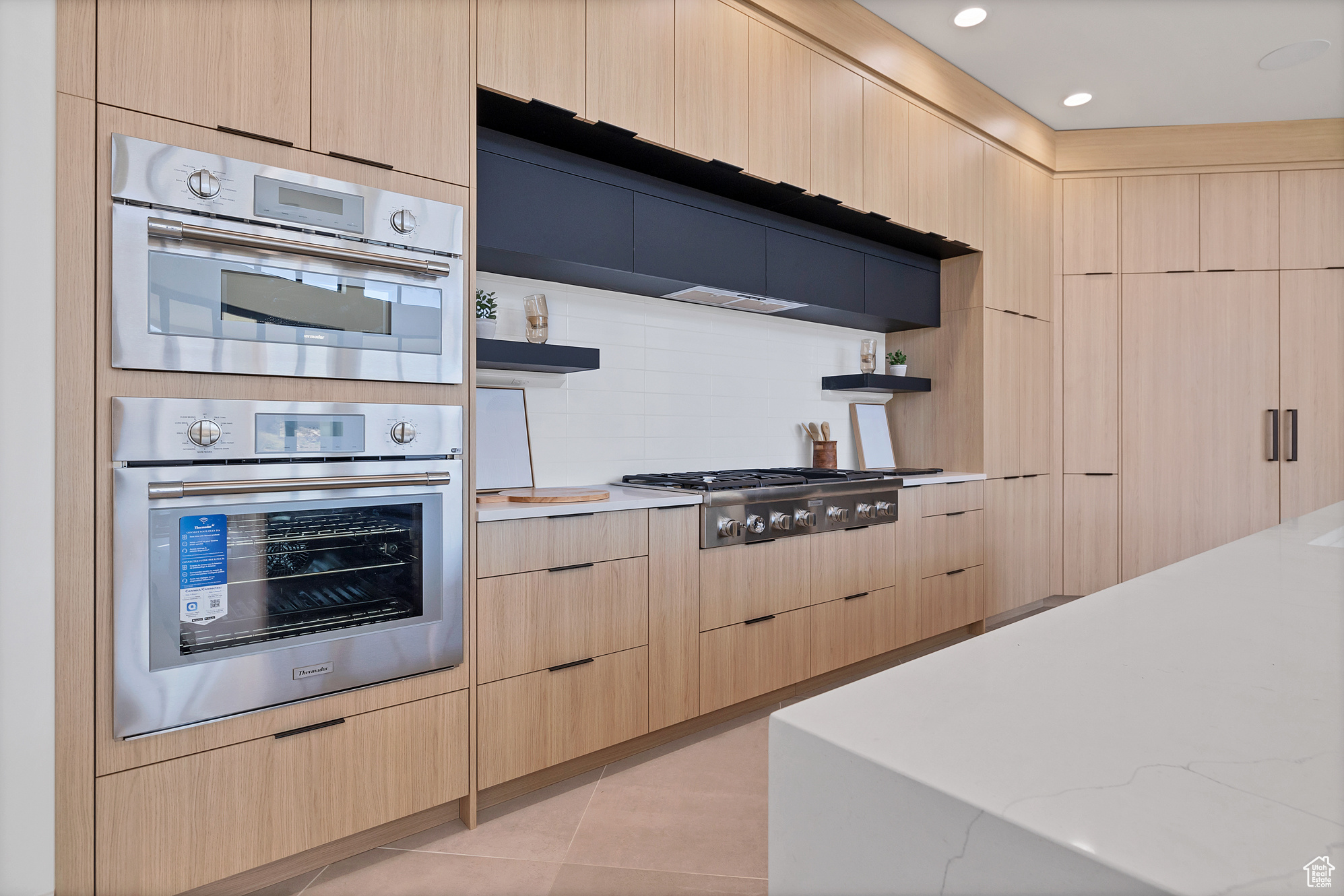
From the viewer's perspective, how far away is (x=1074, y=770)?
39 centimetres

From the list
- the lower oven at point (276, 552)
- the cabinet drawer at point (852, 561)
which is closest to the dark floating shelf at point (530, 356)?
the lower oven at point (276, 552)

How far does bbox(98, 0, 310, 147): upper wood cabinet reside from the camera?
1446 mm

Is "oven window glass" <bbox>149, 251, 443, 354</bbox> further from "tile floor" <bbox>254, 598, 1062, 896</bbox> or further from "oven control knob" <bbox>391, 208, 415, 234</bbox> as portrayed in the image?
"tile floor" <bbox>254, 598, 1062, 896</bbox>

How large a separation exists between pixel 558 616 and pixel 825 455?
1.96 m

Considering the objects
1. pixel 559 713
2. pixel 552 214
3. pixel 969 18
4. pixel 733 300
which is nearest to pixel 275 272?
pixel 552 214

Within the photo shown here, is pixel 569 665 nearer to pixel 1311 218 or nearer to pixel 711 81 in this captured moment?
pixel 711 81

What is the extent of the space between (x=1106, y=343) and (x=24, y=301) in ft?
16.5

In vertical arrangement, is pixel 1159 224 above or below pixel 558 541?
above

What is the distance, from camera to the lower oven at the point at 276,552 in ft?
4.81

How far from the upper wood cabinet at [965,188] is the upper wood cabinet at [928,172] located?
0.05 m

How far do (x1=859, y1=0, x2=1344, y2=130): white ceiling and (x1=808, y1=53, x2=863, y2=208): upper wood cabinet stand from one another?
0.37 m

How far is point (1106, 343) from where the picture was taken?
14.1 ft

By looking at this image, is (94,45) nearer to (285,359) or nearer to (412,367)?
(285,359)

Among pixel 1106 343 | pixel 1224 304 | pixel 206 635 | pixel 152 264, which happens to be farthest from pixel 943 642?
pixel 152 264
